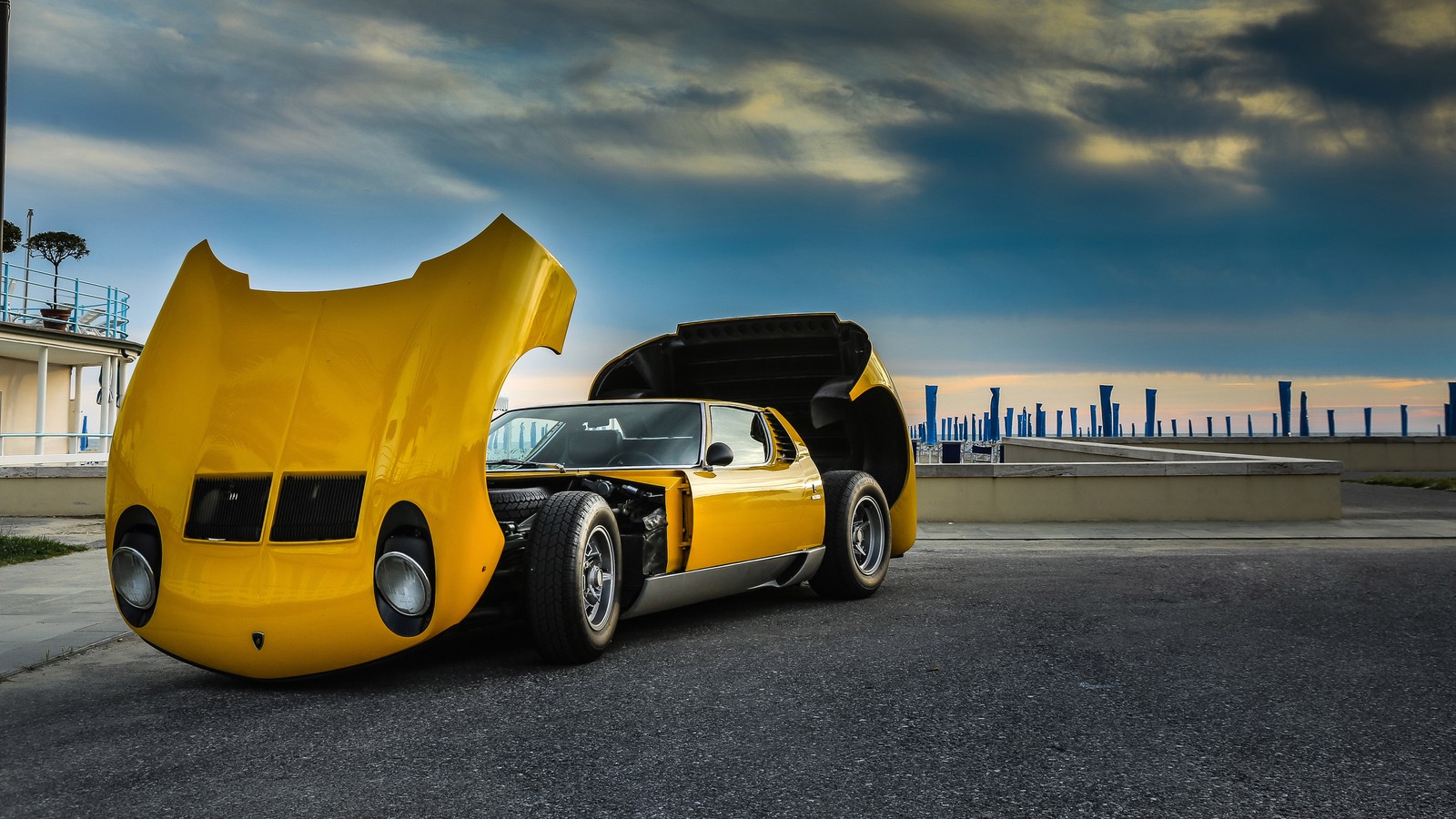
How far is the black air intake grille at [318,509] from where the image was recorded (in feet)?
14.7

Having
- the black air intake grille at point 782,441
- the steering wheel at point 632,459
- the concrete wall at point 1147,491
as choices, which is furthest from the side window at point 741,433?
the concrete wall at point 1147,491

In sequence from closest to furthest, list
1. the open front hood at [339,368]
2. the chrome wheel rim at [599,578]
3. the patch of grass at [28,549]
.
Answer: the open front hood at [339,368], the chrome wheel rim at [599,578], the patch of grass at [28,549]

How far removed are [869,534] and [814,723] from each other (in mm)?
3887

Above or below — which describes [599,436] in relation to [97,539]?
above

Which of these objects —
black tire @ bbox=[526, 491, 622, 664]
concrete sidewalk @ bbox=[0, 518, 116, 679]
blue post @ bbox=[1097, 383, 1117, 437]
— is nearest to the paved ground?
black tire @ bbox=[526, 491, 622, 664]

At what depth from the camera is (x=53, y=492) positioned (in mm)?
15422

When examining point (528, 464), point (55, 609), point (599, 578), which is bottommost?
point (55, 609)

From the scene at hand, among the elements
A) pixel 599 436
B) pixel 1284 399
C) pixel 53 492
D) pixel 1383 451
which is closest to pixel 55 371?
pixel 53 492

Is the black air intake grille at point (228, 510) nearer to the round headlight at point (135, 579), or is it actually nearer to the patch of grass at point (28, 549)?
the round headlight at point (135, 579)

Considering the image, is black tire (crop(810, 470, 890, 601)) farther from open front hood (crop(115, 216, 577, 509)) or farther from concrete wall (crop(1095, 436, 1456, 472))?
concrete wall (crop(1095, 436, 1456, 472))

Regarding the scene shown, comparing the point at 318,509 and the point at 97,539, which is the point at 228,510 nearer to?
the point at 318,509

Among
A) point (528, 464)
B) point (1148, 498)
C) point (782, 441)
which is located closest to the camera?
point (528, 464)

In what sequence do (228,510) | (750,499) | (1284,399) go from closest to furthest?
(228,510) → (750,499) → (1284,399)

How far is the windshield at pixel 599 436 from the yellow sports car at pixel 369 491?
12.3 inches
